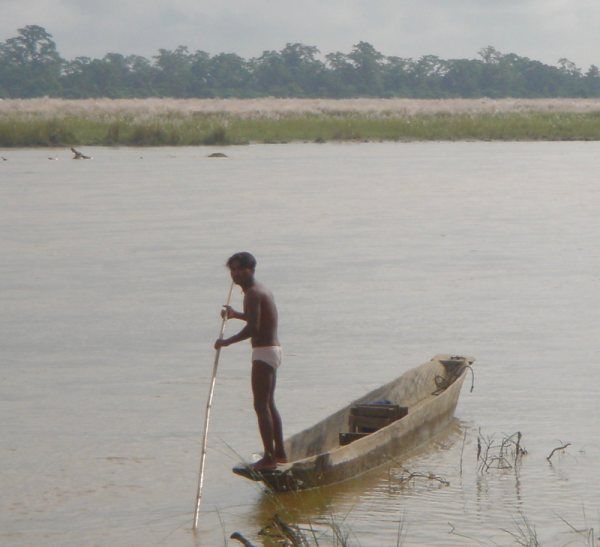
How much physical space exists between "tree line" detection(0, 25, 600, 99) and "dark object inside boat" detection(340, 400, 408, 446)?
10291 centimetres

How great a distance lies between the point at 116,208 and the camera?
26.6 meters

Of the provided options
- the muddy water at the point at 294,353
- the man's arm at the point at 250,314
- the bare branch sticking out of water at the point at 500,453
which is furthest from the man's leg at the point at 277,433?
the bare branch sticking out of water at the point at 500,453

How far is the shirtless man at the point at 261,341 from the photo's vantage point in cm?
743

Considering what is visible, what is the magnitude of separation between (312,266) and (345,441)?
9.74 meters

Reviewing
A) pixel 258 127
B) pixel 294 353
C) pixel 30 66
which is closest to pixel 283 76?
pixel 30 66

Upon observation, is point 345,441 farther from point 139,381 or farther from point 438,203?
point 438,203

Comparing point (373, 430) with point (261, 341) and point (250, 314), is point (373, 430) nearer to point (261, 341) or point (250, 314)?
point (261, 341)

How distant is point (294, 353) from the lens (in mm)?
12602

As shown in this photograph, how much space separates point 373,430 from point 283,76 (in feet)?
368

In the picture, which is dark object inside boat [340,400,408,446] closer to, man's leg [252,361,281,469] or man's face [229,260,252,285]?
man's leg [252,361,281,469]

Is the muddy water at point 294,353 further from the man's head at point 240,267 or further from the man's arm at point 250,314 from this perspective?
the man's head at point 240,267

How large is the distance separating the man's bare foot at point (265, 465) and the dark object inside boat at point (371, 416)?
1232mm

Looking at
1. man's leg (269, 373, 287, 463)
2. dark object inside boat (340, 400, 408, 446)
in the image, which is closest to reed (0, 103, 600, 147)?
dark object inside boat (340, 400, 408, 446)

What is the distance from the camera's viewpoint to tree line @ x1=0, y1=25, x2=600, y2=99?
113 m
